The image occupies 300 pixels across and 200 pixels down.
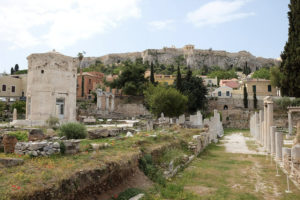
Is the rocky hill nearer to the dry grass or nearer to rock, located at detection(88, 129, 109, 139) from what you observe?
rock, located at detection(88, 129, 109, 139)

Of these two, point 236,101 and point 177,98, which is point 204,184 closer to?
point 177,98

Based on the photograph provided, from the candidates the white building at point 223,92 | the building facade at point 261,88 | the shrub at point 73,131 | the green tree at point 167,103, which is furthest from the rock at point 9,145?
the building facade at point 261,88

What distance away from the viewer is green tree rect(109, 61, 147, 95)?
49.9 metres

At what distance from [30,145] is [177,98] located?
26178 millimetres

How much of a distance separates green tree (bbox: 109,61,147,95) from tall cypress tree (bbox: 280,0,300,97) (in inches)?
1065

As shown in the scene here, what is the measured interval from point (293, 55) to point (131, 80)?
30.7 m

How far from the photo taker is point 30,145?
7.68 metres

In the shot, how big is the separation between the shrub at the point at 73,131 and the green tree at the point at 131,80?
120 ft

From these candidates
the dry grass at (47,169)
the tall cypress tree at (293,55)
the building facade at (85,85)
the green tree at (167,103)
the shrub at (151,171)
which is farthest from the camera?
the building facade at (85,85)

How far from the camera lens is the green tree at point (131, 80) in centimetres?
4991

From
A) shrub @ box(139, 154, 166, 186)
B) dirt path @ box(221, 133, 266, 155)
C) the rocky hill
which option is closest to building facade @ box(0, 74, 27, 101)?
dirt path @ box(221, 133, 266, 155)

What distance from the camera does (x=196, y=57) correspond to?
118250 millimetres

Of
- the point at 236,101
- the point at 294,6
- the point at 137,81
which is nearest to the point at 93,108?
the point at 137,81

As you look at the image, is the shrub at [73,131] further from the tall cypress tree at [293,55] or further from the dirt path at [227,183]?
the tall cypress tree at [293,55]
